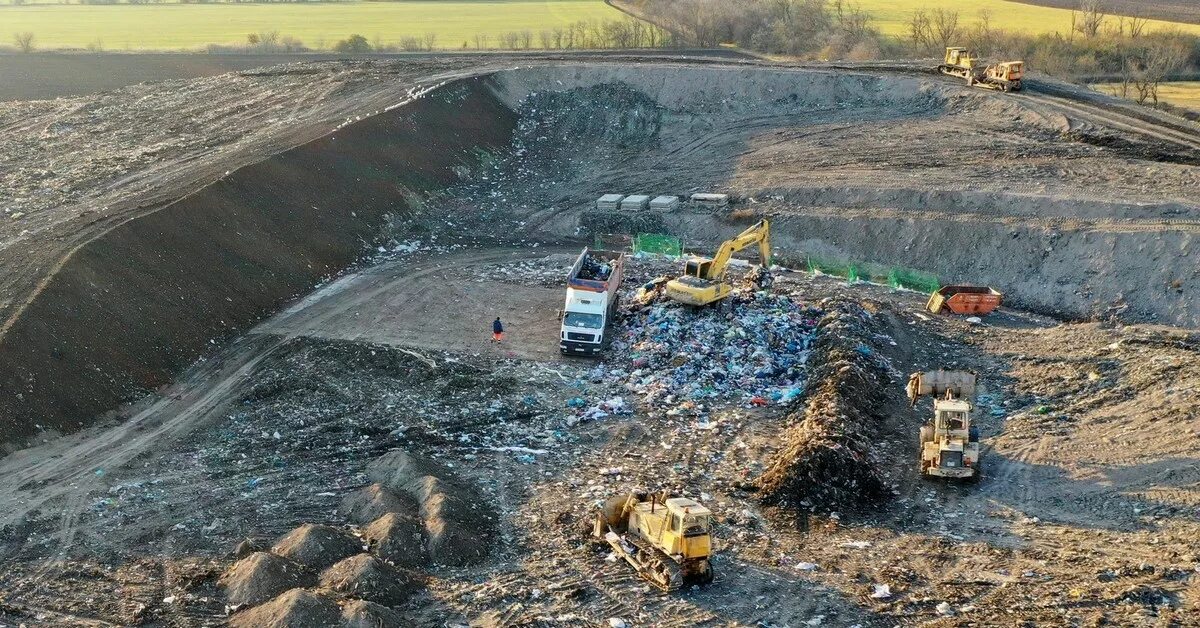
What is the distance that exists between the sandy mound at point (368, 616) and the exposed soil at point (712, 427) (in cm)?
5

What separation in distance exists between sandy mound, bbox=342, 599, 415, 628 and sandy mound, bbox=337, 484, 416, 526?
289cm

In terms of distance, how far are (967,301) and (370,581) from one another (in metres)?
18.0

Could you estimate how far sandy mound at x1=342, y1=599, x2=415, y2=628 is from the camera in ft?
44.4

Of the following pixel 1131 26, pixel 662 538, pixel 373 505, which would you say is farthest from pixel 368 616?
pixel 1131 26

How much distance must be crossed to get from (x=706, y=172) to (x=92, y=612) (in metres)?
26.1

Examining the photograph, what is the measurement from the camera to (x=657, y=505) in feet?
51.9

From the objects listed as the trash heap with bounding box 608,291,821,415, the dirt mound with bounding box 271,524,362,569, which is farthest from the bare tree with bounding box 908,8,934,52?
the dirt mound with bounding box 271,524,362,569

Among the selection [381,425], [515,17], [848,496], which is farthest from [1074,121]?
[515,17]

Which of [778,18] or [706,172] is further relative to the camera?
[778,18]

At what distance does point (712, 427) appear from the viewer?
20.9 meters

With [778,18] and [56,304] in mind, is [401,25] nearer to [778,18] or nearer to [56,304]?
[778,18]

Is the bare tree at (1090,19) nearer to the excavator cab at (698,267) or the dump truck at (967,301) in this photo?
the dump truck at (967,301)

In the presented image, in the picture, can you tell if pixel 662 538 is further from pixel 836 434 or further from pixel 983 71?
pixel 983 71

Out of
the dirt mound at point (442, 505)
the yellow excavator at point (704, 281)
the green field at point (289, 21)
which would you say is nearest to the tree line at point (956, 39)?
the green field at point (289, 21)
